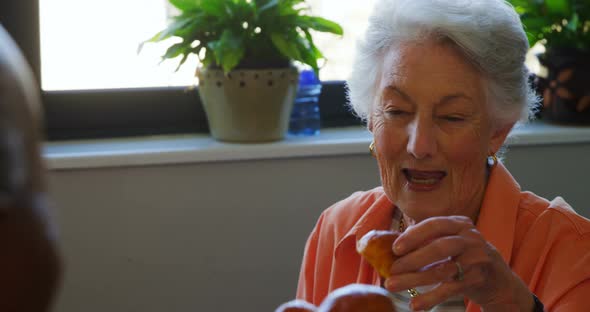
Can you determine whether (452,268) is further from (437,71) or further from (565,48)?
(565,48)

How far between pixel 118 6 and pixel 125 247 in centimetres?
71

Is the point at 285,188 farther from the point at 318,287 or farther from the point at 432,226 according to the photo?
the point at 432,226

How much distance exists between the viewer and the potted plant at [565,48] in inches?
89.6

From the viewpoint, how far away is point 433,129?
4.11 feet

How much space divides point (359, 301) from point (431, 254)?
429 mm

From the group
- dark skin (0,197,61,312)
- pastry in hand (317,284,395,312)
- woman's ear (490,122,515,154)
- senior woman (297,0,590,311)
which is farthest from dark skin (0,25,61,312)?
woman's ear (490,122,515,154)

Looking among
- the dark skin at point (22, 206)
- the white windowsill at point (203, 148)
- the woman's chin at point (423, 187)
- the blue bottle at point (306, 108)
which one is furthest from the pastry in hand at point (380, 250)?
the blue bottle at point (306, 108)

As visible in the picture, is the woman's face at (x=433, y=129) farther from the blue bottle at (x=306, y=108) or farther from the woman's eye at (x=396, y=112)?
the blue bottle at (x=306, y=108)

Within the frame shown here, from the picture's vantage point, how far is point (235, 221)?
2025 mm

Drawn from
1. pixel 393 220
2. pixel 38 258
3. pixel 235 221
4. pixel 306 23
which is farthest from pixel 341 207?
pixel 38 258

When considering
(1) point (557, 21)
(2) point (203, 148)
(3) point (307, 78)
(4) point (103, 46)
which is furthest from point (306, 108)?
(1) point (557, 21)

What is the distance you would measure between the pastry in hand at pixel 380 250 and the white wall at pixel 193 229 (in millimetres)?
1217

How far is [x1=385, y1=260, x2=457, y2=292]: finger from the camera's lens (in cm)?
78

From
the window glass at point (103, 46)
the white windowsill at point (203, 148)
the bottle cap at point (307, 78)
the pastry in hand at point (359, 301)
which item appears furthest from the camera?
the bottle cap at point (307, 78)
